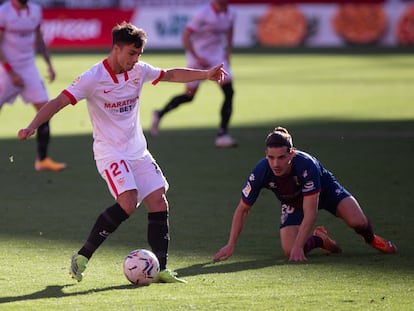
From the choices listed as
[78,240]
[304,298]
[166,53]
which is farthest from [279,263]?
[166,53]

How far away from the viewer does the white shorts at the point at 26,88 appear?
1286 centimetres

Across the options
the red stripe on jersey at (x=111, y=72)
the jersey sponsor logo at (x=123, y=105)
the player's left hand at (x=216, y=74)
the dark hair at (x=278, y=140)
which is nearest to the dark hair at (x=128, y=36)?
the red stripe on jersey at (x=111, y=72)

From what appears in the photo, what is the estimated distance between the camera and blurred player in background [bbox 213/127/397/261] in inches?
297

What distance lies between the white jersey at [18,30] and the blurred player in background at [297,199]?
584 centimetres

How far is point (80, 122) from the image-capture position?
1859cm

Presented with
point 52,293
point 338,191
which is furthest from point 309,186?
point 52,293

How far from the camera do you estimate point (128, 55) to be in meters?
7.07

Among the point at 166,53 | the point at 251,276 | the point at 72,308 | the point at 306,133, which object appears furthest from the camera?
the point at 166,53

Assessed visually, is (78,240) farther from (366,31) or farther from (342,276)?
(366,31)

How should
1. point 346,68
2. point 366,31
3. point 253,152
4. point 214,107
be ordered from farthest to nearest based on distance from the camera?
point 366,31, point 346,68, point 214,107, point 253,152

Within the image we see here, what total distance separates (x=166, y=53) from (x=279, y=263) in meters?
27.3

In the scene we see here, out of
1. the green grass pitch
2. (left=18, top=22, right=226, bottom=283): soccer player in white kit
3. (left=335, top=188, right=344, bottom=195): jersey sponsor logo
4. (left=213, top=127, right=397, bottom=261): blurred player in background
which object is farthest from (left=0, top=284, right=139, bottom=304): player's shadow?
(left=335, top=188, right=344, bottom=195): jersey sponsor logo

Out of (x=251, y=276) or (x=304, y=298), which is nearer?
(x=304, y=298)

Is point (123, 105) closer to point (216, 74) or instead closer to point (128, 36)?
point (128, 36)
